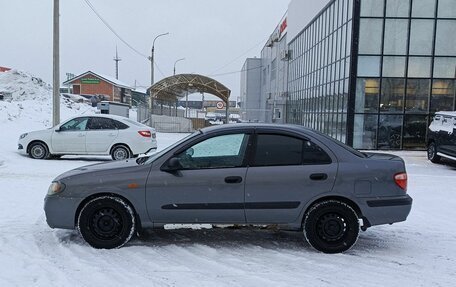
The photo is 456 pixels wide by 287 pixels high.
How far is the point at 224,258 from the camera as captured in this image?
4992 mm

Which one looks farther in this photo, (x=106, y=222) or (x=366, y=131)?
(x=366, y=131)

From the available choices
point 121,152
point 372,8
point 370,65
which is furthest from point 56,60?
point 372,8

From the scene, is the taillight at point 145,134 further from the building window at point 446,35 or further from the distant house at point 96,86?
the distant house at point 96,86

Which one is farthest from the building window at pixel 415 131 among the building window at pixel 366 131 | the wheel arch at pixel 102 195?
the wheel arch at pixel 102 195

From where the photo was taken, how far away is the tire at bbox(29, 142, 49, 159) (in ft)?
43.4

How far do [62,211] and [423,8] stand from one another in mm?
18722

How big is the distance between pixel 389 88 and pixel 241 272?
1666 cm

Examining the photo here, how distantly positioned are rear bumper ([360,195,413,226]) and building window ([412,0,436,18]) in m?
16.5

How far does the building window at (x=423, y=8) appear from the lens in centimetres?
1900

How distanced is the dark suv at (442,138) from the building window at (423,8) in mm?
6642

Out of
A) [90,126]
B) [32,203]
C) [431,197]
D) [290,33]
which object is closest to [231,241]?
[32,203]

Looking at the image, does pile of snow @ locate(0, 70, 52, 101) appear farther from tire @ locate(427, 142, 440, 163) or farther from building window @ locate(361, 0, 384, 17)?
tire @ locate(427, 142, 440, 163)

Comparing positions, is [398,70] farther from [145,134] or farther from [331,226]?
[331,226]

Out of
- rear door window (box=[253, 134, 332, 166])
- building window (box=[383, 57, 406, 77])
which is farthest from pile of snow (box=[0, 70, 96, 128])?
rear door window (box=[253, 134, 332, 166])
